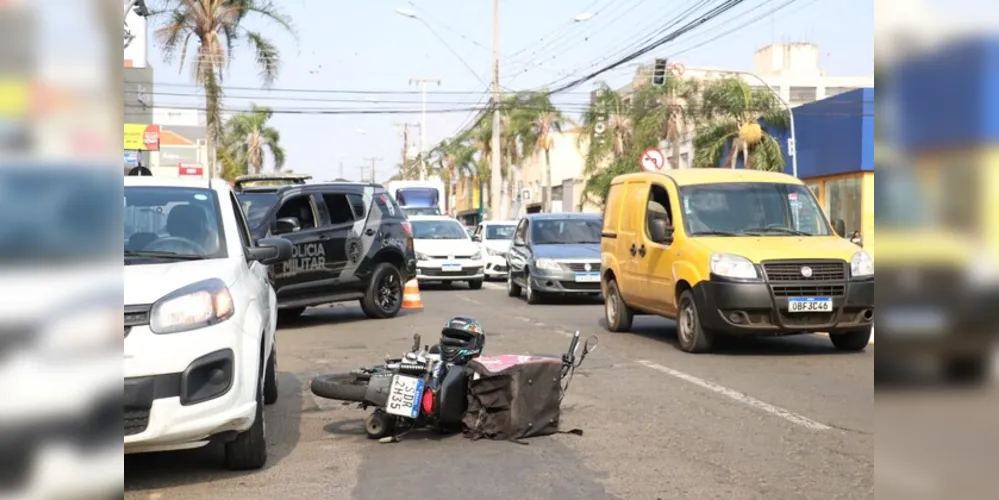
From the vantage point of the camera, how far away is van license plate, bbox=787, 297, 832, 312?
9820 millimetres

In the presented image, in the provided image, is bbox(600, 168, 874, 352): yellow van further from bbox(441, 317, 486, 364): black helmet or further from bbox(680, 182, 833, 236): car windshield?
bbox(441, 317, 486, 364): black helmet

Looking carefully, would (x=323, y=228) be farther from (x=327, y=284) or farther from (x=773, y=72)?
(x=773, y=72)

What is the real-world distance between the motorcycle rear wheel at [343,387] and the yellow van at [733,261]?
14.9 feet

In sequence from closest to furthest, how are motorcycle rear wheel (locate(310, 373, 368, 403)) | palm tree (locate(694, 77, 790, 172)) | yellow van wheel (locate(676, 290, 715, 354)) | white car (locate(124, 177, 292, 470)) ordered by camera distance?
white car (locate(124, 177, 292, 470)), motorcycle rear wheel (locate(310, 373, 368, 403)), yellow van wheel (locate(676, 290, 715, 354)), palm tree (locate(694, 77, 790, 172))

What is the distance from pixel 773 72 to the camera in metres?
78.0

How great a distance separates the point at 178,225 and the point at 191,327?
1.07m

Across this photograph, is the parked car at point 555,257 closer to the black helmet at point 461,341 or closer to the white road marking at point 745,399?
the white road marking at point 745,399

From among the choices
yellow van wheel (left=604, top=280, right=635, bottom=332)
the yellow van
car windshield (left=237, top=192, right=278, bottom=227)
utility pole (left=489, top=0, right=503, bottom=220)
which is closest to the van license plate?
the yellow van

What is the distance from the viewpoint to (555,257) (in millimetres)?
17656

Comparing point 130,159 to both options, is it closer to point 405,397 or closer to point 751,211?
point 405,397

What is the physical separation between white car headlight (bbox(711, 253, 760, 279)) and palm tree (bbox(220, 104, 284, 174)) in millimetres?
60981

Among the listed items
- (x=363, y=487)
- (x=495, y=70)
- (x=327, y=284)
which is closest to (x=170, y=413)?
(x=363, y=487)

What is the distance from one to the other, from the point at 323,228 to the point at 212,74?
22.6 m

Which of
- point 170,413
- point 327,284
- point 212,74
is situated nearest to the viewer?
point 170,413
